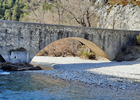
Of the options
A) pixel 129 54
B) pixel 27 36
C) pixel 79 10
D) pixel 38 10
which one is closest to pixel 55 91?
pixel 27 36

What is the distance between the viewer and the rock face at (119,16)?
2108cm

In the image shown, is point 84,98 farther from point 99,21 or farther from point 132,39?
point 99,21

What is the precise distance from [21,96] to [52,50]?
13.8 meters

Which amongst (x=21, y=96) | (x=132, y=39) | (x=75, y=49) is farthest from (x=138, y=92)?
(x=75, y=49)

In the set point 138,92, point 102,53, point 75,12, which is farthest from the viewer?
point 75,12

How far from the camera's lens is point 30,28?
11.5 metres

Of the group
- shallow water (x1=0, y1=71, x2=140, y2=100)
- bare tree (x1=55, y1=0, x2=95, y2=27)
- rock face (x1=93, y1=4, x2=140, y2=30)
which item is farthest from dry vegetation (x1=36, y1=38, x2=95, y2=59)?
shallow water (x1=0, y1=71, x2=140, y2=100)

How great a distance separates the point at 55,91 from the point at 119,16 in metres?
18.9

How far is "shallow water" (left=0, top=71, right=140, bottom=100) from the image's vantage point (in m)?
5.79

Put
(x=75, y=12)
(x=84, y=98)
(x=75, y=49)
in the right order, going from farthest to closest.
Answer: (x=75, y=12), (x=75, y=49), (x=84, y=98)

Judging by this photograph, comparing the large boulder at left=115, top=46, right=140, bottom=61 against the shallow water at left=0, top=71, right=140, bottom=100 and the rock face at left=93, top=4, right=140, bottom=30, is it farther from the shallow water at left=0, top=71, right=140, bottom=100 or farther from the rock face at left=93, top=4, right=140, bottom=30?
the shallow water at left=0, top=71, right=140, bottom=100

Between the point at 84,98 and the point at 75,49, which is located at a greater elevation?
the point at 75,49

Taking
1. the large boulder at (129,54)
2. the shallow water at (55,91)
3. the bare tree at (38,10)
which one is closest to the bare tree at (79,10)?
the bare tree at (38,10)

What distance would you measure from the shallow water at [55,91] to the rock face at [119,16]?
15.8 meters
